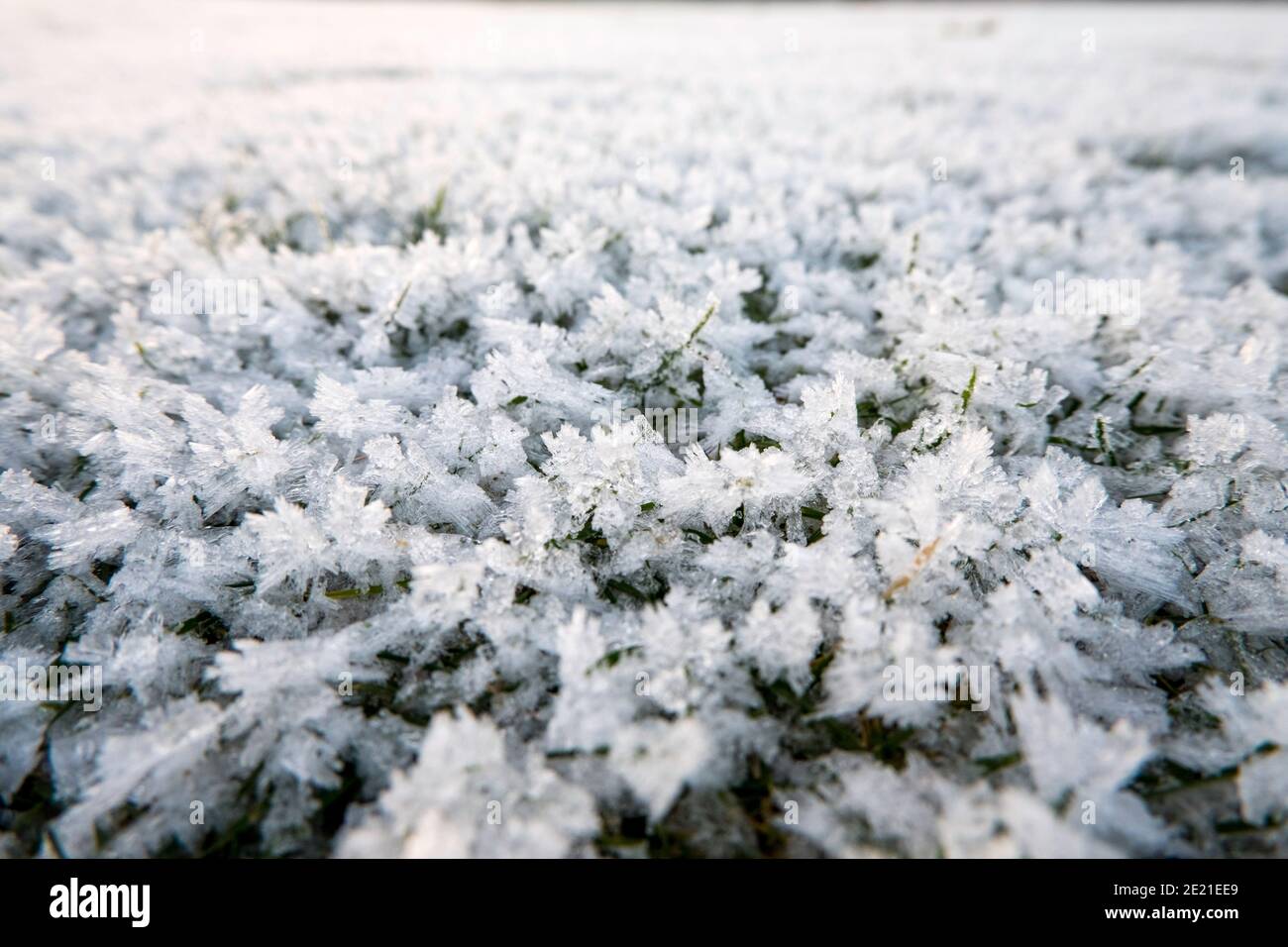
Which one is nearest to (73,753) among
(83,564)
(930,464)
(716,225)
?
(83,564)

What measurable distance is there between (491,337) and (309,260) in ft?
2.88

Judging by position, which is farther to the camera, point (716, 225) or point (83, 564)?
point (716, 225)

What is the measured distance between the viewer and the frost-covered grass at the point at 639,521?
1168mm

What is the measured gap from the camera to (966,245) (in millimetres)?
2752

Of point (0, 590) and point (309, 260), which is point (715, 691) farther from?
point (309, 260)

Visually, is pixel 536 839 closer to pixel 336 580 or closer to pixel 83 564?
pixel 336 580

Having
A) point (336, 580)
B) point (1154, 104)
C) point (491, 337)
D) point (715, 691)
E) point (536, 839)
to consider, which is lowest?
point (536, 839)

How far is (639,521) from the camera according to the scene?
155cm

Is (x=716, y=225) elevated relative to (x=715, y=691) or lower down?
elevated

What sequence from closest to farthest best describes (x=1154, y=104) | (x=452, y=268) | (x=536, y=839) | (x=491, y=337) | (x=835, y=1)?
1. (x=536, y=839)
2. (x=491, y=337)
3. (x=452, y=268)
4. (x=1154, y=104)
5. (x=835, y=1)

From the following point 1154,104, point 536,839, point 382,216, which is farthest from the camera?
point 1154,104

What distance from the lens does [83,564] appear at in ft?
4.96

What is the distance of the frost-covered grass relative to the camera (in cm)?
117

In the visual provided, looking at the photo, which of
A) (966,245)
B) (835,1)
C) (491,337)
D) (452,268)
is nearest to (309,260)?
(452,268)
